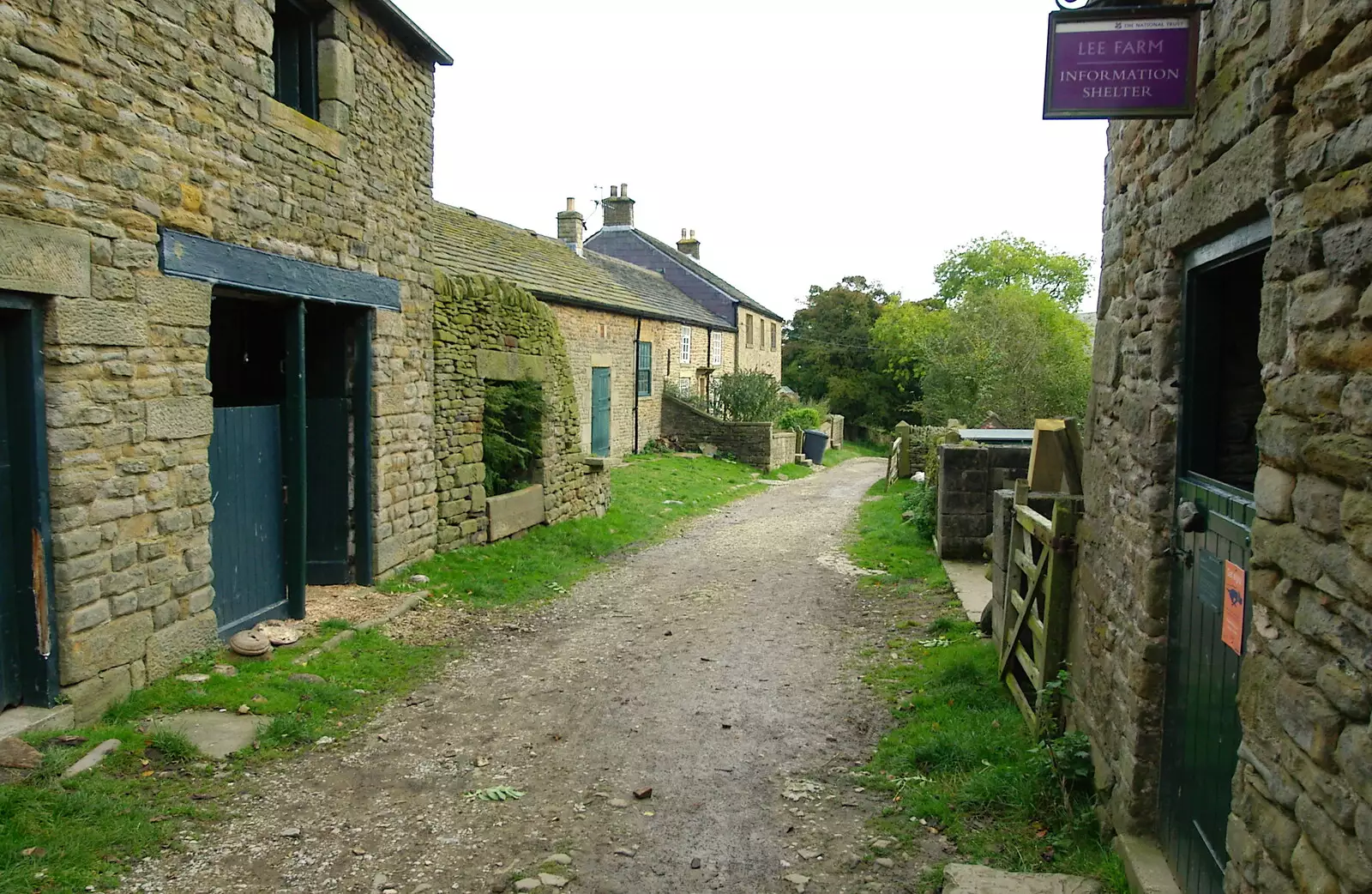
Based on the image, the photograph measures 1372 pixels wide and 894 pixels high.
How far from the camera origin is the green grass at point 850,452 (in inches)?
1214

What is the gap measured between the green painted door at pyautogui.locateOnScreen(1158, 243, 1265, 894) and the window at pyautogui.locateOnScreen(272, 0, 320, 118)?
7.64m

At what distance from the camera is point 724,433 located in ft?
81.0

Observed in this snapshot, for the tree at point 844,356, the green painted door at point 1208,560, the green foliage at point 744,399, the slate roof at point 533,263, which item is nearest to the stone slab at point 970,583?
the green painted door at point 1208,560

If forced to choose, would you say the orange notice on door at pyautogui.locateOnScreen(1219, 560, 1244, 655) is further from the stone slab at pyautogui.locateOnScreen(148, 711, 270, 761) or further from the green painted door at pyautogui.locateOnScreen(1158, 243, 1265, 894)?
the stone slab at pyautogui.locateOnScreen(148, 711, 270, 761)

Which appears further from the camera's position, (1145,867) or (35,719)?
(35,719)

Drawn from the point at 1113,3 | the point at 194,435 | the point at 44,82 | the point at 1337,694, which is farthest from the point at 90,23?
the point at 1337,694

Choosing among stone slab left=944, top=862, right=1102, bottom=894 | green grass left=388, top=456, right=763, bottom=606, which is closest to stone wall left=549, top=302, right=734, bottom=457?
green grass left=388, top=456, right=763, bottom=606

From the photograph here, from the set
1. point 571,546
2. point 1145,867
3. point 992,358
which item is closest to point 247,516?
point 571,546

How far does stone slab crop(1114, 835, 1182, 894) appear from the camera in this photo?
3549mm

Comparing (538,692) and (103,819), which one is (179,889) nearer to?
(103,819)

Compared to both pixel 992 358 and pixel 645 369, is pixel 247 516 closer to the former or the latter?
pixel 645 369

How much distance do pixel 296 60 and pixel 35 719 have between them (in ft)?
19.5

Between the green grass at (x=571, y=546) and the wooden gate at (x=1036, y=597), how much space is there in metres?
5.03

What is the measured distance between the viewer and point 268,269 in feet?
24.4
